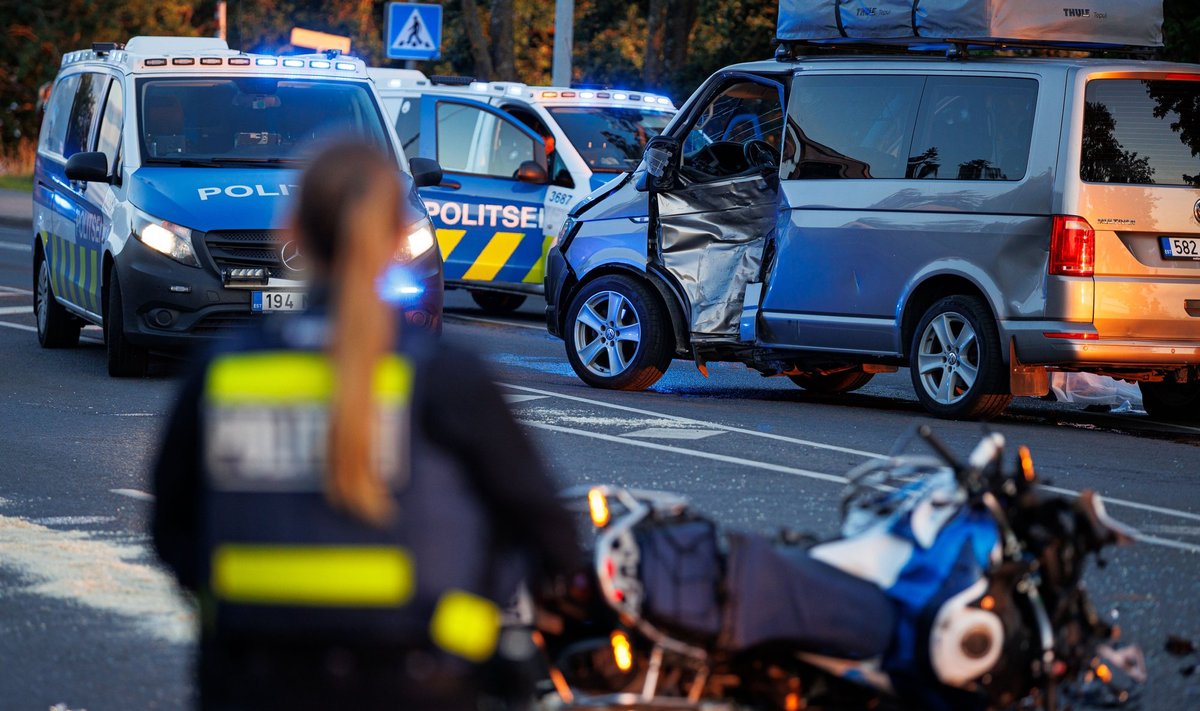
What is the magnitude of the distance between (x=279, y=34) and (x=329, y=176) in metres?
48.3

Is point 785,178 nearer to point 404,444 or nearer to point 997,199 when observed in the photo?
point 997,199

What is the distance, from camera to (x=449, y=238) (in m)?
15.9

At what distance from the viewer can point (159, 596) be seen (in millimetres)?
6160

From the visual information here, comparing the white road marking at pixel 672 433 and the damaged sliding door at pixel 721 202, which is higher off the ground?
the damaged sliding door at pixel 721 202

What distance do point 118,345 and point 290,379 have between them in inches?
362

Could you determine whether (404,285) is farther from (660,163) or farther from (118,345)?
(118,345)

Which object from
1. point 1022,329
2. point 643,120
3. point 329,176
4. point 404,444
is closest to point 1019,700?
point 404,444

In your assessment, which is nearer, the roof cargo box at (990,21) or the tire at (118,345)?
the roof cargo box at (990,21)

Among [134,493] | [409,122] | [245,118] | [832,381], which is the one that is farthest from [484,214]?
[134,493]

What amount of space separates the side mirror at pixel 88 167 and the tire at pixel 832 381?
448 cm

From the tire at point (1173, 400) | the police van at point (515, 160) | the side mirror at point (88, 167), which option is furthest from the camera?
the police van at point (515, 160)

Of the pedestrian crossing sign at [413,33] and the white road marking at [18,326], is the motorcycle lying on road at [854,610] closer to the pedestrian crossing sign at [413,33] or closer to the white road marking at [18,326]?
the white road marking at [18,326]

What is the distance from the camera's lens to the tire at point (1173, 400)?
11094 mm

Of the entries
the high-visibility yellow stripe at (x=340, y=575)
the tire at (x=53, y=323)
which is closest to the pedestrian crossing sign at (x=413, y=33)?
the tire at (x=53, y=323)
